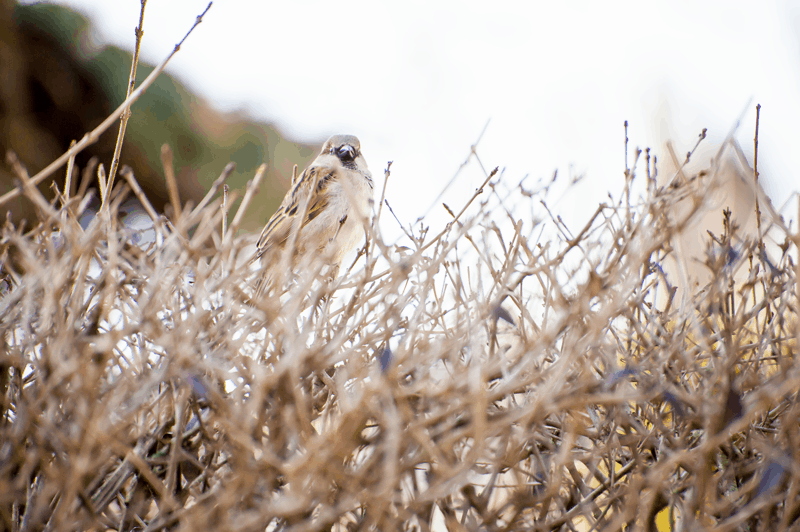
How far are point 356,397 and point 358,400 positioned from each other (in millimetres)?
161

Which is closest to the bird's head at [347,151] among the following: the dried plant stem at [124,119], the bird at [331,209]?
the bird at [331,209]

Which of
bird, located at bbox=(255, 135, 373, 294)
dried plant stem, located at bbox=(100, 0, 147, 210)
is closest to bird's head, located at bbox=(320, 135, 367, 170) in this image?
bird, located at bbox=(255, 135, 373, 294)

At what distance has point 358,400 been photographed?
810mm

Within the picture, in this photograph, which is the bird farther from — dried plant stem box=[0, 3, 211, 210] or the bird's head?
dried plant stem box=[0, 3, 211, 210]

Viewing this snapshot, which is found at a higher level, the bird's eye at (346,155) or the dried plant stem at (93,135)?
the bird's eye at (346,155)

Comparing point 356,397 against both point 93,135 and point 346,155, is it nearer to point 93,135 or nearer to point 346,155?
point 93,135

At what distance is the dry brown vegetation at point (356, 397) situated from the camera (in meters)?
0.84

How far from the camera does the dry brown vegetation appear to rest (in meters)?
0.84

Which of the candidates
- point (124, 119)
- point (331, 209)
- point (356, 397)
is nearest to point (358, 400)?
point (356, 397)

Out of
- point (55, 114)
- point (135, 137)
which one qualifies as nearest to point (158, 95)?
point (135, 137)

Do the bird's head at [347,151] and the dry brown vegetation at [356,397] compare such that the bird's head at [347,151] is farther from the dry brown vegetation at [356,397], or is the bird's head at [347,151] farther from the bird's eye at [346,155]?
the dry brown vegetation at [356,397]

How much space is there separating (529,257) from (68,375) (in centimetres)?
105

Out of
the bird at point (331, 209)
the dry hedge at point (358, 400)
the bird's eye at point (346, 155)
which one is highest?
the bird's eye at point (346, 155)

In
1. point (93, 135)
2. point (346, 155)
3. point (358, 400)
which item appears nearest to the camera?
point (358, 400)
